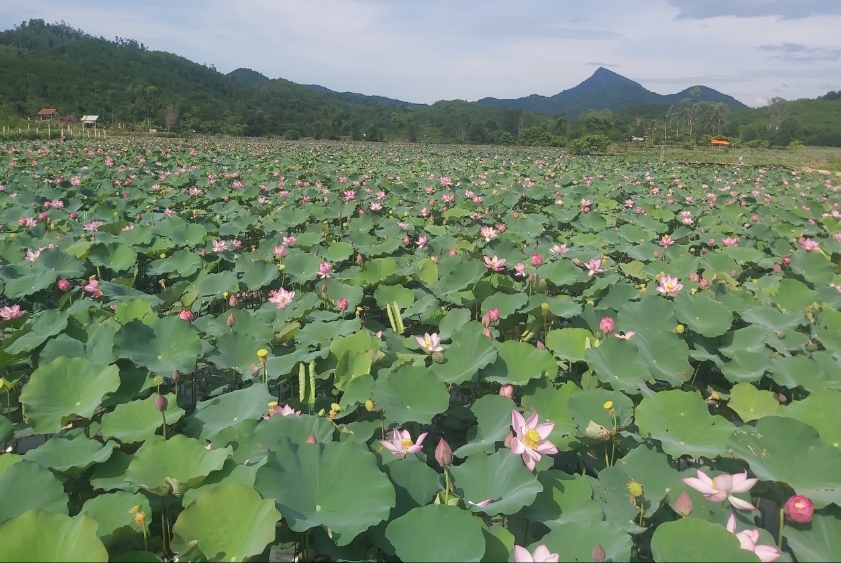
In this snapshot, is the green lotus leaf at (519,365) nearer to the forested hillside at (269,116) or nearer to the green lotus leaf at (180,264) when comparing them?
the green lotus leaf at (180,264)

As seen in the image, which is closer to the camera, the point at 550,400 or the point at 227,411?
the point at 227,411

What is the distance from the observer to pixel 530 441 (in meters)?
1.58

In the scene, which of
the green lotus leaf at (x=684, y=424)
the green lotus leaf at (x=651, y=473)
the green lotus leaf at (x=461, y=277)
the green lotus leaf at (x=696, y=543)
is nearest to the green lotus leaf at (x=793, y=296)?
the green lotus leaf at (x=461, y=277)

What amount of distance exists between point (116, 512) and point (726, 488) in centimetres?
160

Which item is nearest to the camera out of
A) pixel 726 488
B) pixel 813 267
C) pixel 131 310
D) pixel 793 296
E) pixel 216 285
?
pixel 726 488

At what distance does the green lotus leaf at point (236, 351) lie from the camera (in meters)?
2.34

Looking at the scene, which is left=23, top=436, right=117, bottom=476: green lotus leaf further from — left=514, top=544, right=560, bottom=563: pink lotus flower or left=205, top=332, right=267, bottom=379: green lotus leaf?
left=514, top=544, right=560, bottom=563: pink lotus flower

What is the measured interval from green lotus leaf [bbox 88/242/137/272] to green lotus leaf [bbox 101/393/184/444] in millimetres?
2156

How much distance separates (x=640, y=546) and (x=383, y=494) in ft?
2.94

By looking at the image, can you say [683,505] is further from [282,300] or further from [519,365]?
[282,300]

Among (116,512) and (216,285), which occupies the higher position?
(216,285)

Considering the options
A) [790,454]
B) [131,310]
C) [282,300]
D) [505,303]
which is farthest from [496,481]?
[131,310]

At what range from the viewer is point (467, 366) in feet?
7.58

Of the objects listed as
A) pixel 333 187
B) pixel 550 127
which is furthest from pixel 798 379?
pixel 550 127
